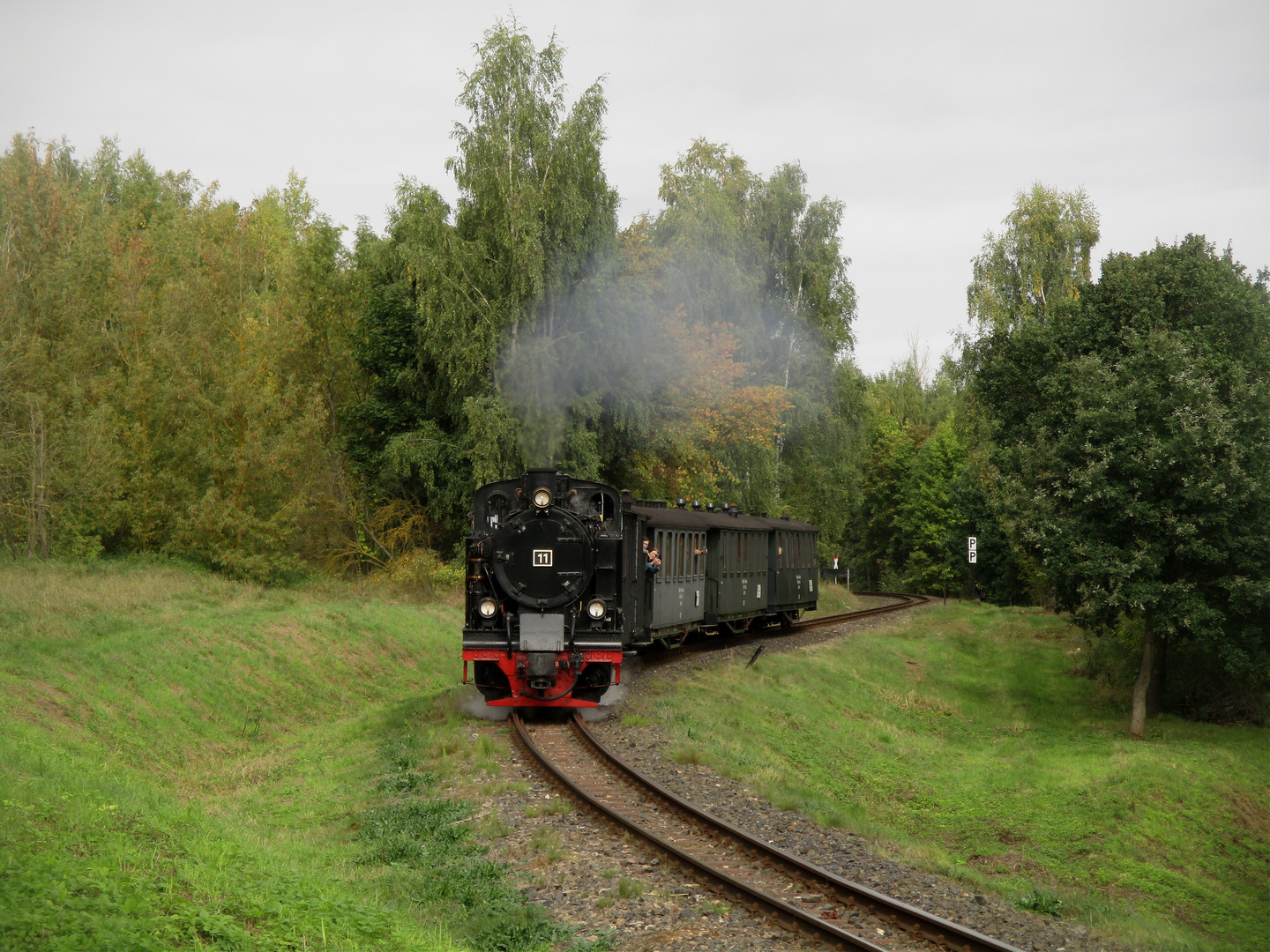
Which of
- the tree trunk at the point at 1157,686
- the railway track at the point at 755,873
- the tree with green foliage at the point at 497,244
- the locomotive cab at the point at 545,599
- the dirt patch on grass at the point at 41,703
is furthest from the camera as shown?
the tree with green foliage at the point at 497,244

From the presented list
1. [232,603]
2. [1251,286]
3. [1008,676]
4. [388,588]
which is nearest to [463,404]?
[388,588]

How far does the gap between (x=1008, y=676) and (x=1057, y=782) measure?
9934 millimetres

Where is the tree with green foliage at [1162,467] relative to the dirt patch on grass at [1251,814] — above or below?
above

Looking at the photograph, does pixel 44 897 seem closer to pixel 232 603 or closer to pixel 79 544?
pixel 232 603

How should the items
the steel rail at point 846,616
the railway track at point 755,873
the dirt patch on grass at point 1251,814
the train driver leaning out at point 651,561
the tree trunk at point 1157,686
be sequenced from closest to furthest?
the railway track at point 755,873, the dirt patch on grass at point 1251,814, the train driver leaning out at point 651,561, the tree trunk at point 1157,686, the steel rail at point 846,616

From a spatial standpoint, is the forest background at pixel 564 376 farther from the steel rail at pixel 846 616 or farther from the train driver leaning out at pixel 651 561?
the train driver leaning out at pixel 651 561

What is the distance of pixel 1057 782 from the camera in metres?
17.3

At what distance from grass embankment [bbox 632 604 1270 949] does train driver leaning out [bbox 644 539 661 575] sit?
221 centimetres

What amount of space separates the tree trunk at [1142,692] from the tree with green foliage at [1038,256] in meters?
17.0

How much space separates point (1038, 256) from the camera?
120ft

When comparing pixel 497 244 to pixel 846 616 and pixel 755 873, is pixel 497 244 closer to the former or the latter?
pixel 846 616


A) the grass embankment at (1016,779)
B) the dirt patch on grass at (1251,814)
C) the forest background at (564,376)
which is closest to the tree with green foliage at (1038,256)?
the forest background at (564,376)

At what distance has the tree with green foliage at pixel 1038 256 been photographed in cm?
3634

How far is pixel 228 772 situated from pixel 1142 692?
61.8 ft
